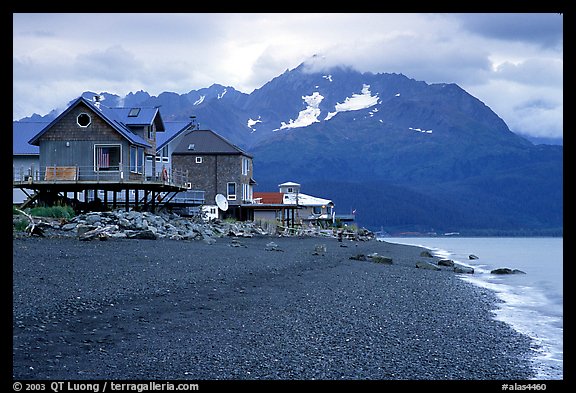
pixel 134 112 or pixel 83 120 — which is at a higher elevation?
pixel 134 112

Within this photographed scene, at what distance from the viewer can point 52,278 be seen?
1299cm

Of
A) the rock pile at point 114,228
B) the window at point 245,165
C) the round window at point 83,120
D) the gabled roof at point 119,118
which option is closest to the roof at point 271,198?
the window at point 245,165

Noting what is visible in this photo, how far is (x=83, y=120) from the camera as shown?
35.5 metres

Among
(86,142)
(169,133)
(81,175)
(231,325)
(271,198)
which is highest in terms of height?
(169,133)

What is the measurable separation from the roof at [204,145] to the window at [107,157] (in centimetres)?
2196

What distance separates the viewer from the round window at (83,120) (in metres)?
35.5

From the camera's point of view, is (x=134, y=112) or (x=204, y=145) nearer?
(x=134, y=112)

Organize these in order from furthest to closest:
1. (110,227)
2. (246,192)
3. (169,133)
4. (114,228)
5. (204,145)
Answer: (246,192) → (204,145) → (169,133) → (114,228) → (110,227)

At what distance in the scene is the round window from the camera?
35.5 m

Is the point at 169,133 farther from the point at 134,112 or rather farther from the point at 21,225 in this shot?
the point at 21,225

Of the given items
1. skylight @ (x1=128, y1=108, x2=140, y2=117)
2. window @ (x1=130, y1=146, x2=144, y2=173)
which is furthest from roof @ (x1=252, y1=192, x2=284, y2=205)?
window @ (x1=130, y1=146, x2=144, y2=173)

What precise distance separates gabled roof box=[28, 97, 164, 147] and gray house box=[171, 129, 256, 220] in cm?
1507

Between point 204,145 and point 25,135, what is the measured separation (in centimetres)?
1942

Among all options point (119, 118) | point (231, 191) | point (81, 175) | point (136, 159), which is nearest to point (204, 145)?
point (231, 191)
